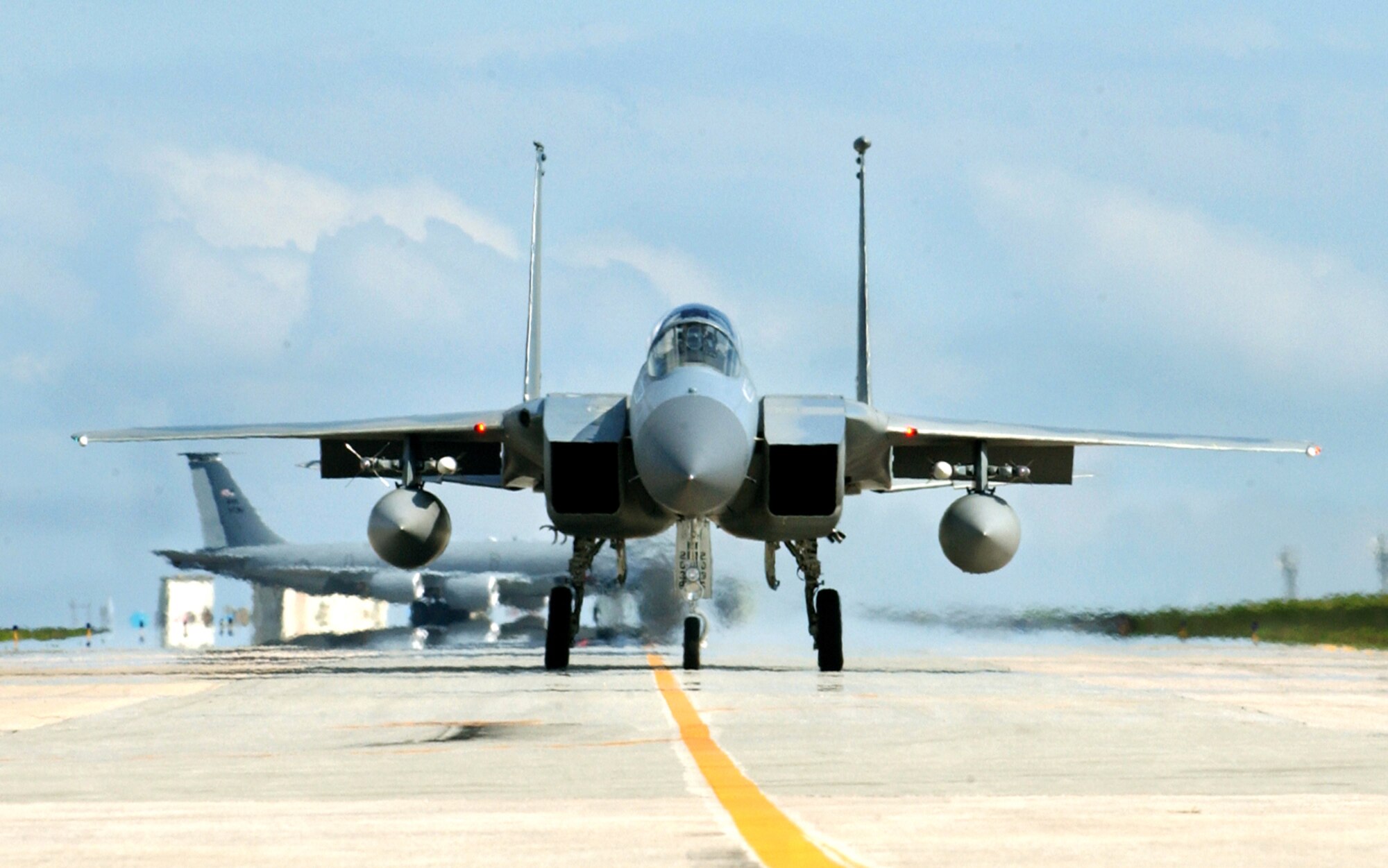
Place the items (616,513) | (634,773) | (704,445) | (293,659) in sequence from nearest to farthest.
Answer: (634,773) → (704,445) → (616,513) → (293,659)

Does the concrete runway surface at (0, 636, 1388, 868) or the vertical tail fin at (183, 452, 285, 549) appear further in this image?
the vertical tail fin at (183, 452, 285, 549)

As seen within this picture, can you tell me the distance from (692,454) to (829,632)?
4744 millimetres

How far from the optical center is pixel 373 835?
5832mm

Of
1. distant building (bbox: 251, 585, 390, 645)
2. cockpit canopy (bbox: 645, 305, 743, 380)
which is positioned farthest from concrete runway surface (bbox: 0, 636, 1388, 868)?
distant building (bbox: 251, 585, 390, 645)

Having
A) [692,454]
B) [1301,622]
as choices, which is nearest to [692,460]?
[692,454]

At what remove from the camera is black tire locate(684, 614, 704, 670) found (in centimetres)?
2045

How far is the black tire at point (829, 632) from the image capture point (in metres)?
20.4

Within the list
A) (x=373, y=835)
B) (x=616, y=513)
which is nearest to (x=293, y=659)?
(x=616, y=513)

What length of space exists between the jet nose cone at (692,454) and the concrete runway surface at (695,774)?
178 cm

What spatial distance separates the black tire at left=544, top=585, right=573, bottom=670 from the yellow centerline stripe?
30.8 feet

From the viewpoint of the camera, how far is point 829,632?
20375 mm

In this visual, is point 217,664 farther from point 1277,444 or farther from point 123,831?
point 123,831

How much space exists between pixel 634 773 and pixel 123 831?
268 cm

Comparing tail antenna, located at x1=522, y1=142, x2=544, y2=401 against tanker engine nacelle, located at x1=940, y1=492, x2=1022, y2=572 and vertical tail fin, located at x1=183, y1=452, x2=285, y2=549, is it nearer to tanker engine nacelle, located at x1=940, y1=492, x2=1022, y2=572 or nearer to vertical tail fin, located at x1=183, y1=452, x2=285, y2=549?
tanker engine nacelle, located at x1=940, y1=492, x2=1022, y2=572
